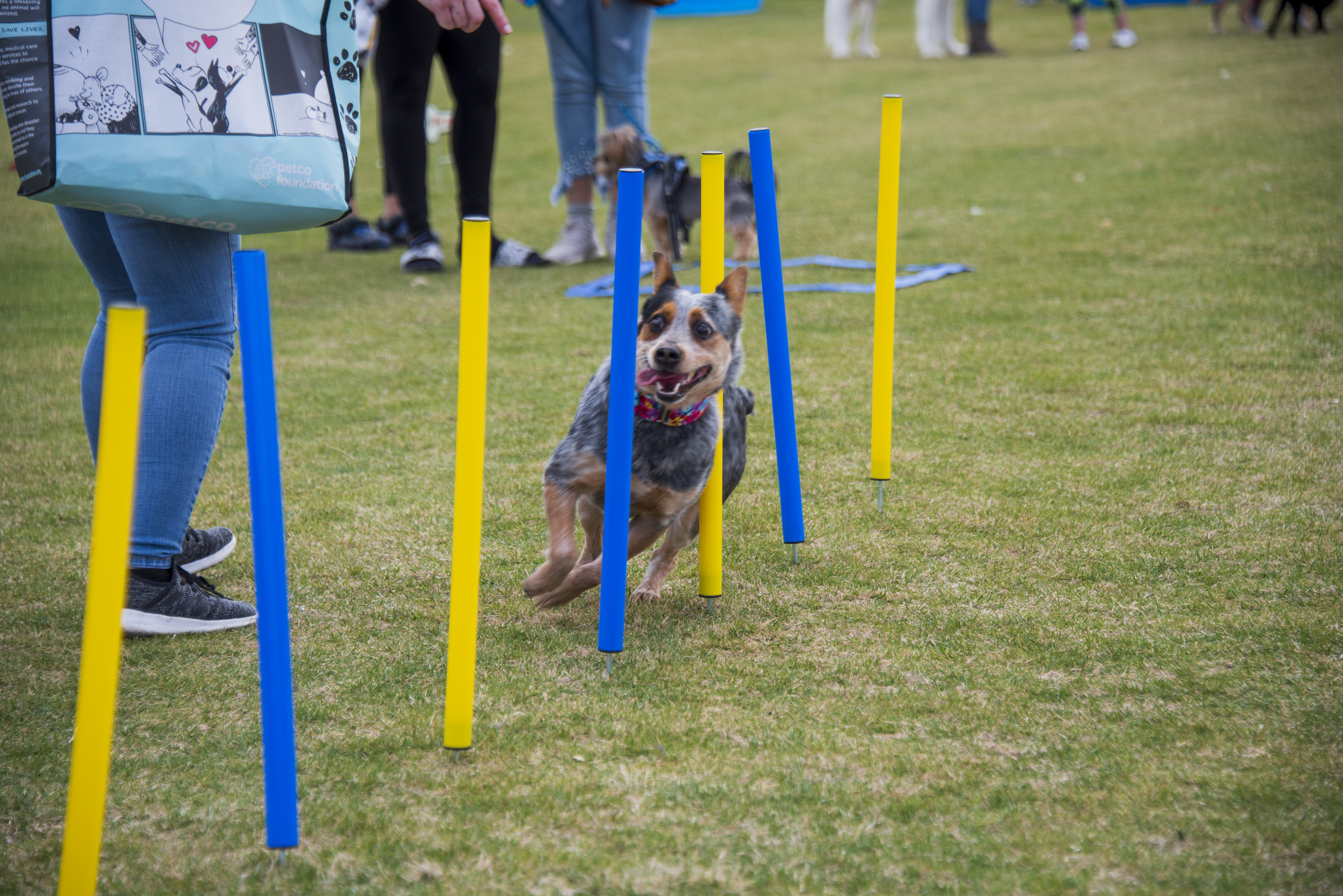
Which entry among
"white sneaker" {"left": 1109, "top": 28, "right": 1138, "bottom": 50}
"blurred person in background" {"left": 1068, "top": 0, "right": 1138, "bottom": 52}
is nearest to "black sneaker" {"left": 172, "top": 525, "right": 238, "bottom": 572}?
"blurred person in background" {"left": 1068, "top": 0, "right": 1138, "bottom": 52}

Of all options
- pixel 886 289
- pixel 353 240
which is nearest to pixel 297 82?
pixel 886 289

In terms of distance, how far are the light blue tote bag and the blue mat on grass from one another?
3.43m

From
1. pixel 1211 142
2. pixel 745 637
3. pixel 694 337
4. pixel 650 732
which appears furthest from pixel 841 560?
pixel 1211 142

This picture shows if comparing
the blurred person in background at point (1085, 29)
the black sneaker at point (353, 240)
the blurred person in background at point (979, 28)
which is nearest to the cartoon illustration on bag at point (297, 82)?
the black sneaker at point (353, 240)

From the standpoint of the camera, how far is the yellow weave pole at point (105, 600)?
4.66 feet

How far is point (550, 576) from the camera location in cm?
266

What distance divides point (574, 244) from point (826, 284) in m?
1.63

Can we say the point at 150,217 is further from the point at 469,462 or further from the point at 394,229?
the point at 394,229

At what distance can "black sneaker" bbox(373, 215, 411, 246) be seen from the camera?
24.6ft

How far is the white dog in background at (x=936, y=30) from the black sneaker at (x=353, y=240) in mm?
10349

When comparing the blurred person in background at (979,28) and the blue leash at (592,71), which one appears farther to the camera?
the blurred person in background at (979,28)

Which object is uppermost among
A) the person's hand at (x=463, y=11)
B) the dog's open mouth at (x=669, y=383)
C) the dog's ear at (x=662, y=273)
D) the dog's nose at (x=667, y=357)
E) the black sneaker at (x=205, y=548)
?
the person's hand at (x=463, y=11)

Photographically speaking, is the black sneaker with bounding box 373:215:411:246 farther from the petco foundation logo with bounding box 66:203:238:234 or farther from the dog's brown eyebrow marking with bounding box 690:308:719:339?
the petco foundation logo with bounding box 66:203:238:234

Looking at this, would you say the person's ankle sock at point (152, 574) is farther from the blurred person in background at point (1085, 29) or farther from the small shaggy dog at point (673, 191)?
the blurred person in background at point (1085, 29)
